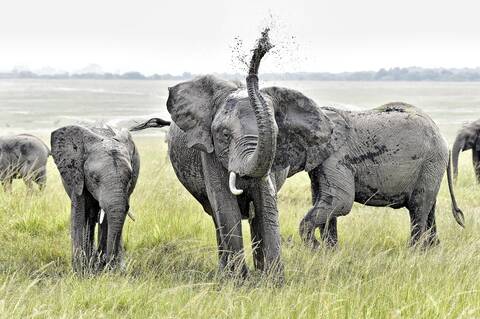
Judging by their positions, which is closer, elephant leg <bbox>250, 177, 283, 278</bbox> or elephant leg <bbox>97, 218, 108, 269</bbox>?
elephant leg <bbox>250, 177, 283, 278</bbox>

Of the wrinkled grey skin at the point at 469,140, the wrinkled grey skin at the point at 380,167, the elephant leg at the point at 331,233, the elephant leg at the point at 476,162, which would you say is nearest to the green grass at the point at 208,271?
the elephant leg at the point at 331,233

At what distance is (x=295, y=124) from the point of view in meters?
6.10

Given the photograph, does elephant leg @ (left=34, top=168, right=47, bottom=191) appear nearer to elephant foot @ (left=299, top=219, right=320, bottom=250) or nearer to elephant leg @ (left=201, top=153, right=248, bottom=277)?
elephant foot @ (left=299, top=219, right=320, bottom=250)

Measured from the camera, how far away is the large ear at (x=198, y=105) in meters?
6.12

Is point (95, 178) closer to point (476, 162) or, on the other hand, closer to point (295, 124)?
point (295, 124)

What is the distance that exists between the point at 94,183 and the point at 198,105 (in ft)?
3.97

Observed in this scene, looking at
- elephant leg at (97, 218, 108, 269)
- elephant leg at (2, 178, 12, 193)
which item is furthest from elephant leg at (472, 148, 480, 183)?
elephant leg at (97, 218, 108, 269)

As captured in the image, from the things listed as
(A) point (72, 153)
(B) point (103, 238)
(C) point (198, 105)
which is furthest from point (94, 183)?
(C) point (198, 105)

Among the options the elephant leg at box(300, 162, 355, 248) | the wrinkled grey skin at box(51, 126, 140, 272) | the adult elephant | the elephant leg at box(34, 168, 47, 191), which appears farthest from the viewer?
the elephant leg at box(34, 168, 47, 191)

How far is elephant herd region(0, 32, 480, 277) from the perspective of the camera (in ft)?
18.6

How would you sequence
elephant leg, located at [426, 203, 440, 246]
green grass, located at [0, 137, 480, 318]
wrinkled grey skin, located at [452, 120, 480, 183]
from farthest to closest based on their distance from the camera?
wrinkled grey skin, located at [452, 120, 480, 183]
elephant leg, located at [426, 203, 440, 246]
green grass, located at [0, 137, 480, 318]

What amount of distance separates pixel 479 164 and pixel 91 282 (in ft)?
33.3

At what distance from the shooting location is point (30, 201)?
9180mm

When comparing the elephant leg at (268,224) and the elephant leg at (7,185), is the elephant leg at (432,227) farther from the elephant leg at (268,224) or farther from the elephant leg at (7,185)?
the elephant leg at (7,185)
